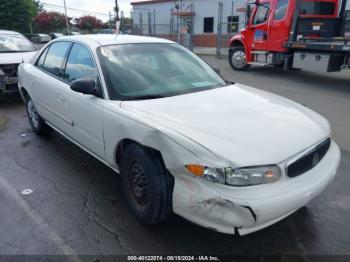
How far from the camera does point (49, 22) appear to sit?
A: 5131cm

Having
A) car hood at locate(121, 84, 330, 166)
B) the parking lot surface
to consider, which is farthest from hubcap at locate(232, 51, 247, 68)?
car hood at locate(121, 84, 330, 166)

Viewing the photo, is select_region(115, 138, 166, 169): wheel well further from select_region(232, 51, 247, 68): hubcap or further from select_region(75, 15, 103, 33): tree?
select_region(75, 15, 103, 33): tree

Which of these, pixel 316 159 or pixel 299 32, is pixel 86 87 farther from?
pixel 299 32

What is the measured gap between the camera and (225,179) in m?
2.29

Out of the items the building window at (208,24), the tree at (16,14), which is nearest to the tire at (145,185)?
the building window at (208,24)

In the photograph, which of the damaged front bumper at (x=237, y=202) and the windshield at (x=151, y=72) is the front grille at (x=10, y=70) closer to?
the windshield at (x=151, y=72)

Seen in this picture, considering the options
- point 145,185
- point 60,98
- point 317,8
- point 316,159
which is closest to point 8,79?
point 60,98

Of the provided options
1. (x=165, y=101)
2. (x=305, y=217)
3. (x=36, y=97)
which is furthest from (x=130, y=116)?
(x=36, y=97)

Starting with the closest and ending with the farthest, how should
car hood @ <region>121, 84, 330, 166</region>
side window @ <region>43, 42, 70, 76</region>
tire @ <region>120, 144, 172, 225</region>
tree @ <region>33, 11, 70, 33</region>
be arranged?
car hood @ <region>121, 84, 330, 166</region>, tire @ <region>120, 144, 172, 225</region>, side window @ <region>43, 42, 70, 76</region>, tree @ <region>33, 11, 70, 33</region>

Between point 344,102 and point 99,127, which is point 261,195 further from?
point 344,102

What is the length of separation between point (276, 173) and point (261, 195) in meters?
0.21

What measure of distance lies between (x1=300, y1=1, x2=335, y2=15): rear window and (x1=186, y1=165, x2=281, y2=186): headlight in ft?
33.2

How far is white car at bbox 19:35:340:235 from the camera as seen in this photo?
2303 millimetres

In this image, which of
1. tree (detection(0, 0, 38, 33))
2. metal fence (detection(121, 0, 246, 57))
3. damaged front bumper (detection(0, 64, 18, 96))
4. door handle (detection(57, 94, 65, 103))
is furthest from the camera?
tree (detection(0, 0, 38, 33))
